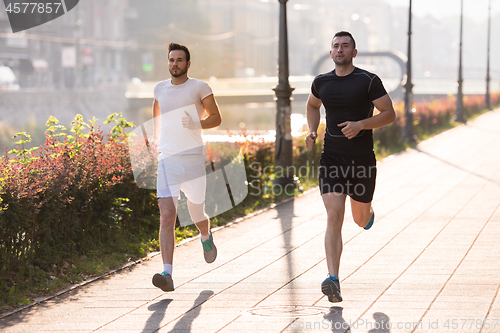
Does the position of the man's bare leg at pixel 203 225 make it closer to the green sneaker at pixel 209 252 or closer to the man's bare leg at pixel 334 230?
the green sneaker at pixel 209 252

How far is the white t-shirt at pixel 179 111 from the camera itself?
539cm

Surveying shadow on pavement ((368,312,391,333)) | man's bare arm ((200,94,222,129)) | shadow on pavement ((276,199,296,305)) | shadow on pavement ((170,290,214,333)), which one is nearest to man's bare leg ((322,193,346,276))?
shadow on pavement ((276,199,296,305))

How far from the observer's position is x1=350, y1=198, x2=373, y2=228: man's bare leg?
215 inches

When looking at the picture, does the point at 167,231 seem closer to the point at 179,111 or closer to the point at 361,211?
the point at 179,111

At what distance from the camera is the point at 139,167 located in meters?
7.43

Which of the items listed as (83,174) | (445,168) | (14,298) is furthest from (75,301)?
(445,168)

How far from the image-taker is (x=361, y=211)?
18.1 ft

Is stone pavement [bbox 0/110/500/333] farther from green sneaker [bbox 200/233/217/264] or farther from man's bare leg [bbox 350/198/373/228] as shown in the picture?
man's bare leg [bbox 350/198/373/228]

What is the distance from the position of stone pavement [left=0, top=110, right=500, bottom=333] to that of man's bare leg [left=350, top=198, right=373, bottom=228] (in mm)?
454

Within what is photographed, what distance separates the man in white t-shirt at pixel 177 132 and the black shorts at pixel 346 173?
3.03 feet

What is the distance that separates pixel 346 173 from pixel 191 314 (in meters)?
1.48

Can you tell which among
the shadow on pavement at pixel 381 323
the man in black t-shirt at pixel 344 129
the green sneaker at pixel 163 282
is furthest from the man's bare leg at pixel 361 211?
the green sneaker at pixel 163 282

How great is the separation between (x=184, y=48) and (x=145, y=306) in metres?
1.98

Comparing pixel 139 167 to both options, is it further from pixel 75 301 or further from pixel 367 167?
pixel 367 167
